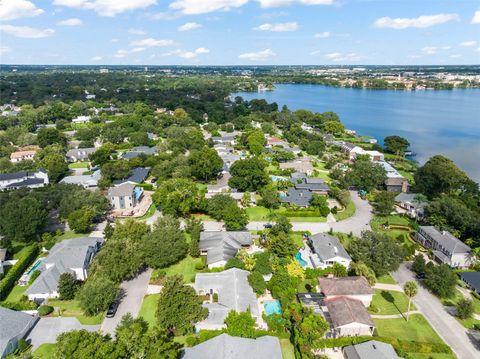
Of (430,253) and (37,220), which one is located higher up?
(37,220)

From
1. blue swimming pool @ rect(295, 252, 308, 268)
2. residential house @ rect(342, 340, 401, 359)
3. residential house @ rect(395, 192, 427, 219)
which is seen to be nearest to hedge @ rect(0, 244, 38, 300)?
blue swimming pool @ rect(295, 252, 308, 268)

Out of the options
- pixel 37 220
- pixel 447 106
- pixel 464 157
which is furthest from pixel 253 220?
pixel 447 106

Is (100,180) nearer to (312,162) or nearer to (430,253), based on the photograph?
(312,162)

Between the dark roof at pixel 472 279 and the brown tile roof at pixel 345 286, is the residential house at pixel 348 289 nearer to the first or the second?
the brown tile roof at pixel 345 286

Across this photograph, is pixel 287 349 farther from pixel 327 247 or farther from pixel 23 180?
pixel 23 180

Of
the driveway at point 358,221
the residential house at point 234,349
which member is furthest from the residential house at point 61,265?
the driveway at point 358,221

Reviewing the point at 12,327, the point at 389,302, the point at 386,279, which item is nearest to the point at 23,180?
the point at 12,327

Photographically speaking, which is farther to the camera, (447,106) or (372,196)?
(447,106)
